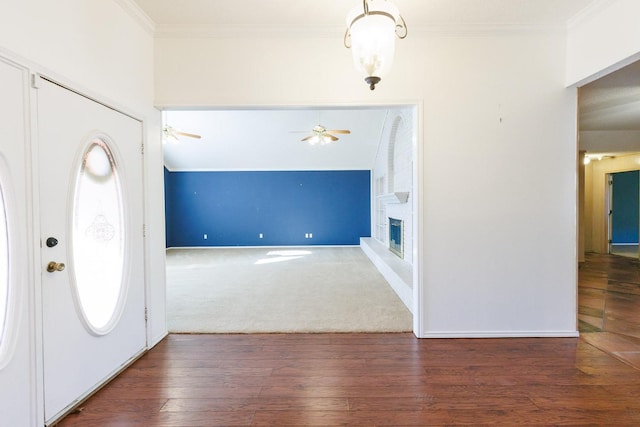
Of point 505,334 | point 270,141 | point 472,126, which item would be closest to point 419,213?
point 472,126

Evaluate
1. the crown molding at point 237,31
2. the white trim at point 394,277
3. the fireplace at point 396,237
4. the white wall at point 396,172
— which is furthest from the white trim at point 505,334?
the crown molding at point 237,31

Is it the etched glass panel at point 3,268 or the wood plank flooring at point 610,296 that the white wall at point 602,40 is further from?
the etched glass panel at point 3,268

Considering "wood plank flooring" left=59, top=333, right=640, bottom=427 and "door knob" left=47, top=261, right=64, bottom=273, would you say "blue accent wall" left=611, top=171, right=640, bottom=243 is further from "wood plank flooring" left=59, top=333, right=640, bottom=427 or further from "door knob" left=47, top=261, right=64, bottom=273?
"door knob" left=47, top=261, right=64, bottom=273

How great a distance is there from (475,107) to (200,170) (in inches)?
323

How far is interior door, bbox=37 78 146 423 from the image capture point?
6.05ft

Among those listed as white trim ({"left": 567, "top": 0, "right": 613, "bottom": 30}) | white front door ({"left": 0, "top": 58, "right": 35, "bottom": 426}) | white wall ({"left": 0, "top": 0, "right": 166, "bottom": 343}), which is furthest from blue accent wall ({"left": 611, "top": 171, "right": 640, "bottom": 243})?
white front door ({"left": 0, "top": 58, "right": 35, "bottom": 426})

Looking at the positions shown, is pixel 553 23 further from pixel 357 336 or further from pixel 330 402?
pixel 330 402

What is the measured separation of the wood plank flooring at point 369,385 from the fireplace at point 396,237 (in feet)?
9.77

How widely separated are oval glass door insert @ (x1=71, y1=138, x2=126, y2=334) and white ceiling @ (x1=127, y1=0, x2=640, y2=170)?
4.61 ft

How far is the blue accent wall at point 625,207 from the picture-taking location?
8742 millimetres

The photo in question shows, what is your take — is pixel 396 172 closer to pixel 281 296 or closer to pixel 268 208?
pixel 281 296

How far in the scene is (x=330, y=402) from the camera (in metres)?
2.04

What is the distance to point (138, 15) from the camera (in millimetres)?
2615

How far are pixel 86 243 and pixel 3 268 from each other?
23.1 inches
